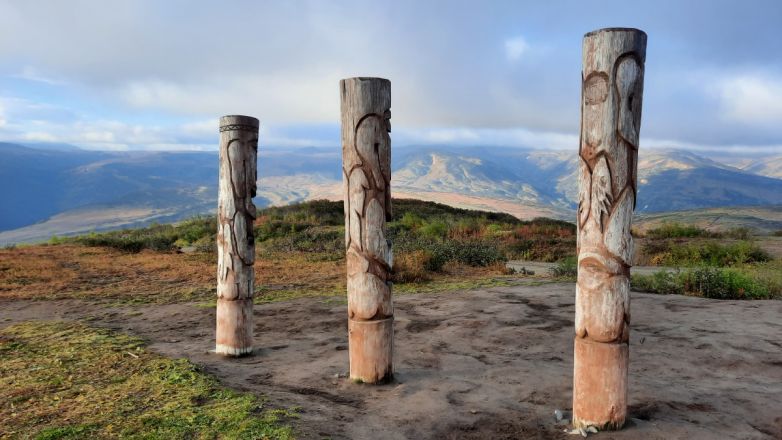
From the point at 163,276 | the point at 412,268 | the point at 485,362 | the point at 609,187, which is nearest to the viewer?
the point at 609,187

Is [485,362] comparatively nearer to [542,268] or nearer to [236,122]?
[236,122]

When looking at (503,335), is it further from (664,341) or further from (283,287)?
(283,287)

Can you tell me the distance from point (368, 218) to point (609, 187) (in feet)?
7.63

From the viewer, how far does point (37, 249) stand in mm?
18906

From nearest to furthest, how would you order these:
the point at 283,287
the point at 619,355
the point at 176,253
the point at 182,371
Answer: the point at 619,355 < the point at 182,371 < the point at 283,287 < the point at 176,253

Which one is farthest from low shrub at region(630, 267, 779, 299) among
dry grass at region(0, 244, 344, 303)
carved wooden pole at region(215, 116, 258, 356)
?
carved wooden pole at region(215, 116, 258, 356)

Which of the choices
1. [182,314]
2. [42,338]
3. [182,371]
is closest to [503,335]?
[182,371]

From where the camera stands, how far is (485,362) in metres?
6.29

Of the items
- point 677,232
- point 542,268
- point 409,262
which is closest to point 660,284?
point 542,268

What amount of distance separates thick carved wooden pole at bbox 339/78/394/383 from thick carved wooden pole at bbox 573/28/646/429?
1972 mm

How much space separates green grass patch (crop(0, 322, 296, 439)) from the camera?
436 centimetres

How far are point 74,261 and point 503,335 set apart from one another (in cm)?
1372

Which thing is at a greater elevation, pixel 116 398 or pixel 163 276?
pixel 116 398

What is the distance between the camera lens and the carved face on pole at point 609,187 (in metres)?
4.28
